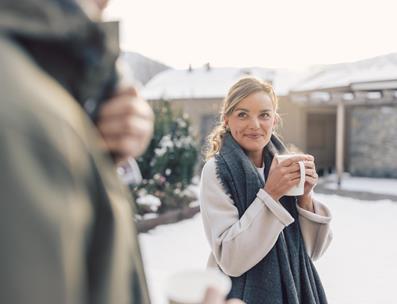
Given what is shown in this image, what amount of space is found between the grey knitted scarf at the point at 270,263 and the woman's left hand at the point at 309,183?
0.04 m

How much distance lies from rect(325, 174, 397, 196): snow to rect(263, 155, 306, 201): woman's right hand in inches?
419

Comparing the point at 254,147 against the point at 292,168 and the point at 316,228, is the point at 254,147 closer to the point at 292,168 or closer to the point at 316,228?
the point at 292,168

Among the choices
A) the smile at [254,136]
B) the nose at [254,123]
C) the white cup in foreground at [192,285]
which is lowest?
the white cup in foreground at [192,285]

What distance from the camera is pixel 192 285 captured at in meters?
0.61

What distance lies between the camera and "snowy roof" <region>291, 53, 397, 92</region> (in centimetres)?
1260

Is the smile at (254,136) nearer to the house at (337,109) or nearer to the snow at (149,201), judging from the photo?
the snow at (149,201)

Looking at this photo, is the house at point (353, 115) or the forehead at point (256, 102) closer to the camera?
the forehead at point (256, 102)

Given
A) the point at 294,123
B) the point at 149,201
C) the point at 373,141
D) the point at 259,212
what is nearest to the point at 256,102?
the point at 259,212

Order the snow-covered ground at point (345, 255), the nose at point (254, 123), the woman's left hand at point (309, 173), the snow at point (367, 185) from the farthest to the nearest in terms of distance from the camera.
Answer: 1. the snow at point (367, 185)
2. the snow-covered ground at point (345, 255)
3. the nose at point (254, 123)
4. the woman's left hand at point (309, 173)

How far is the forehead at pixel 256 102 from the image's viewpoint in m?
1.90

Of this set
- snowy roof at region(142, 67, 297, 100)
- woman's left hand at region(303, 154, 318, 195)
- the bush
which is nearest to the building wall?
snowy roof at region(142, 67, 297, 100)

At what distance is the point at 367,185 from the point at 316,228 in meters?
12.0

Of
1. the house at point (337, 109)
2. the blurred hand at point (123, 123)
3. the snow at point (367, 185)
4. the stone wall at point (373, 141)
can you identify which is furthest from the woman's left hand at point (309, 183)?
the stone wall at point (373, 141)

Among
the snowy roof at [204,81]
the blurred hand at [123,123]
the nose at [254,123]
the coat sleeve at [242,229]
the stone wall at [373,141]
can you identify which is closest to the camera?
the blurred hand at [123,123]
